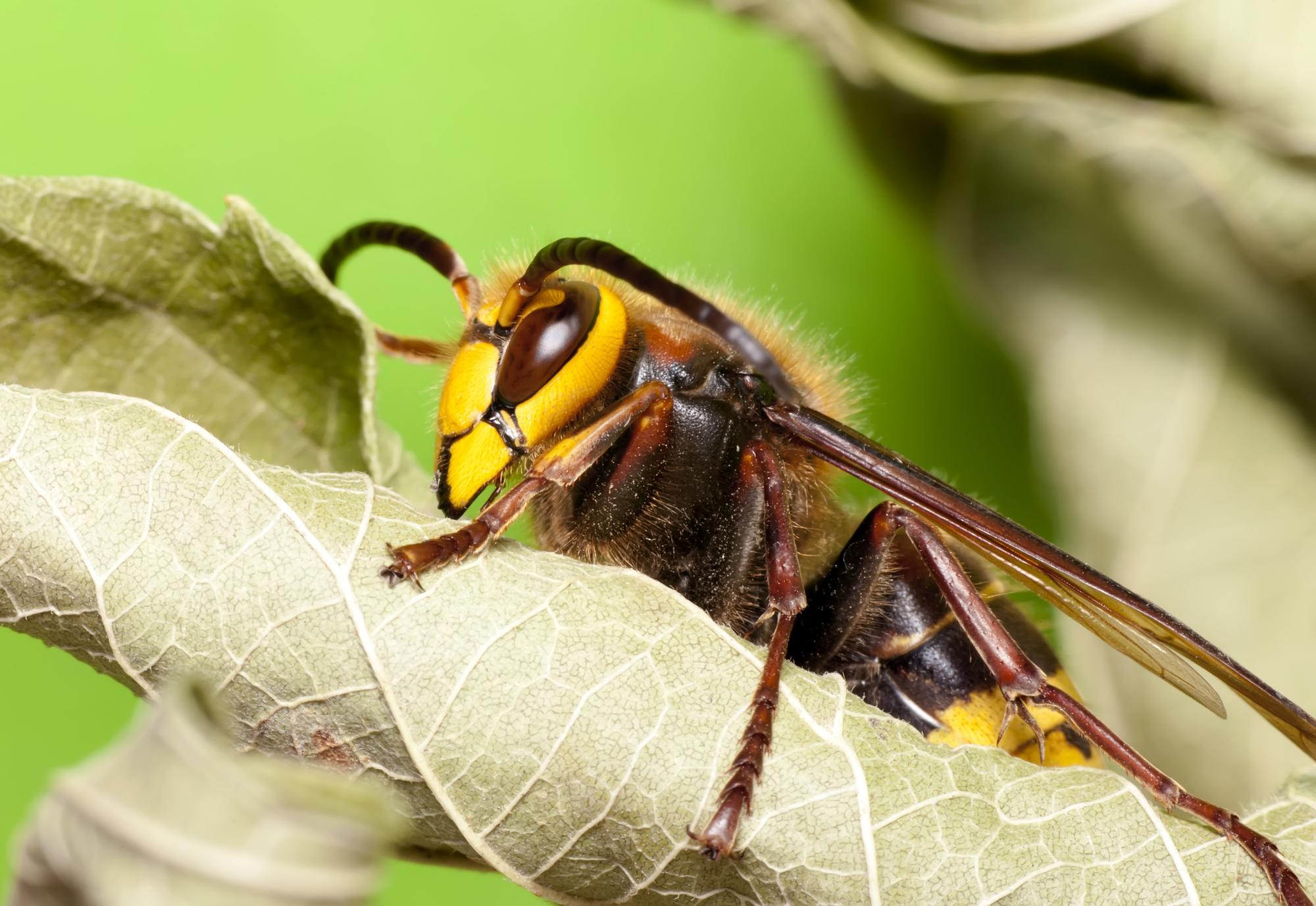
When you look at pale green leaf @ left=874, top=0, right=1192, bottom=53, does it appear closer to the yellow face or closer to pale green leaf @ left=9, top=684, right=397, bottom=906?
the yellow face

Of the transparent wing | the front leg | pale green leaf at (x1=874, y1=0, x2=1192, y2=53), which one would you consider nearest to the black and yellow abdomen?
the transparent wing

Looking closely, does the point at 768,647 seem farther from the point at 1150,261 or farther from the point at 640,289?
the point at 1150,261

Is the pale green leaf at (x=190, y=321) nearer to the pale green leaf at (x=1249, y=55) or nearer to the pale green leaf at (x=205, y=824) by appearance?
the pale green leaf at (x=205, y=824)

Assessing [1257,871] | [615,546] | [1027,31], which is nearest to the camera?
[1257,871]

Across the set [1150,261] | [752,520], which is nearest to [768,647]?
[752,520]

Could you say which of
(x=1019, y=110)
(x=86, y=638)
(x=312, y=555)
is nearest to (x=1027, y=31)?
(x=1019, y=110)

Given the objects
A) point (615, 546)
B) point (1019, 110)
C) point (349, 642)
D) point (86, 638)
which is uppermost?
point (1019, 110)

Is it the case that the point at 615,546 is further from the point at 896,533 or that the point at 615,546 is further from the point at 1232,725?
the point at 1232,725

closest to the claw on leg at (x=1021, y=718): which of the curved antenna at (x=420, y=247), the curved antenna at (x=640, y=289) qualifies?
the curved antenna at (x=640, y=289)

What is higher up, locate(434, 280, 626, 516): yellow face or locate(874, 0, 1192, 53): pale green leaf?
locate(874, 0, 1192, 53): pale green leaf
